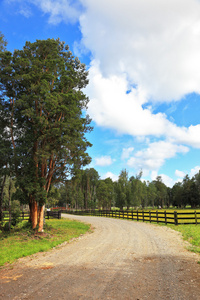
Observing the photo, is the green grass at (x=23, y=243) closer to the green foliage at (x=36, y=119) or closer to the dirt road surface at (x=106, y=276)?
the dirt road surface at (x=106, y=276)

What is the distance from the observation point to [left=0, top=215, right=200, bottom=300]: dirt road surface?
4582 millimetres

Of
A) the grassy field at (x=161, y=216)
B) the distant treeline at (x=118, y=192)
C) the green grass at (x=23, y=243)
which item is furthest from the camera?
the distant treeline at (x=118, y=192)

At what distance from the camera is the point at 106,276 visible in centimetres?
566

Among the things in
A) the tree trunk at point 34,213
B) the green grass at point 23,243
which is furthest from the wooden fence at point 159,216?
the tree trunk at point 34,213

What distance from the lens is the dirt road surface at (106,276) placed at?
458 centimetres

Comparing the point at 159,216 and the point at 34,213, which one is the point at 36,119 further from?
the point at 159,216

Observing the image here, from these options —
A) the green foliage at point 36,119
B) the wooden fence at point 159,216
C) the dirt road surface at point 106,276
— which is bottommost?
the wooden fence at point 159,216

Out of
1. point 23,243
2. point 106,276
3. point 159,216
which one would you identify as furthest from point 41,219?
point 159,216

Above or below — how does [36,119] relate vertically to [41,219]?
above

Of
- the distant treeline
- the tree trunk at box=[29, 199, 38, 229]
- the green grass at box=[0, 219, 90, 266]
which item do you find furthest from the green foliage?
the distant treeline

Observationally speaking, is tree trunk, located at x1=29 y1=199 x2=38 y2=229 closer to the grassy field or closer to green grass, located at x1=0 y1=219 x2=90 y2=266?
green grass, located at x1=0 y1=219 x2=90 y2=266

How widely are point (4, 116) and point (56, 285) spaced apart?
1275cm

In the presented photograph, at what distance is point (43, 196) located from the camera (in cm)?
1345

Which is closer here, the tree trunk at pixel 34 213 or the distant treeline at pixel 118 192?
the tree trunk at pixel 34 213
